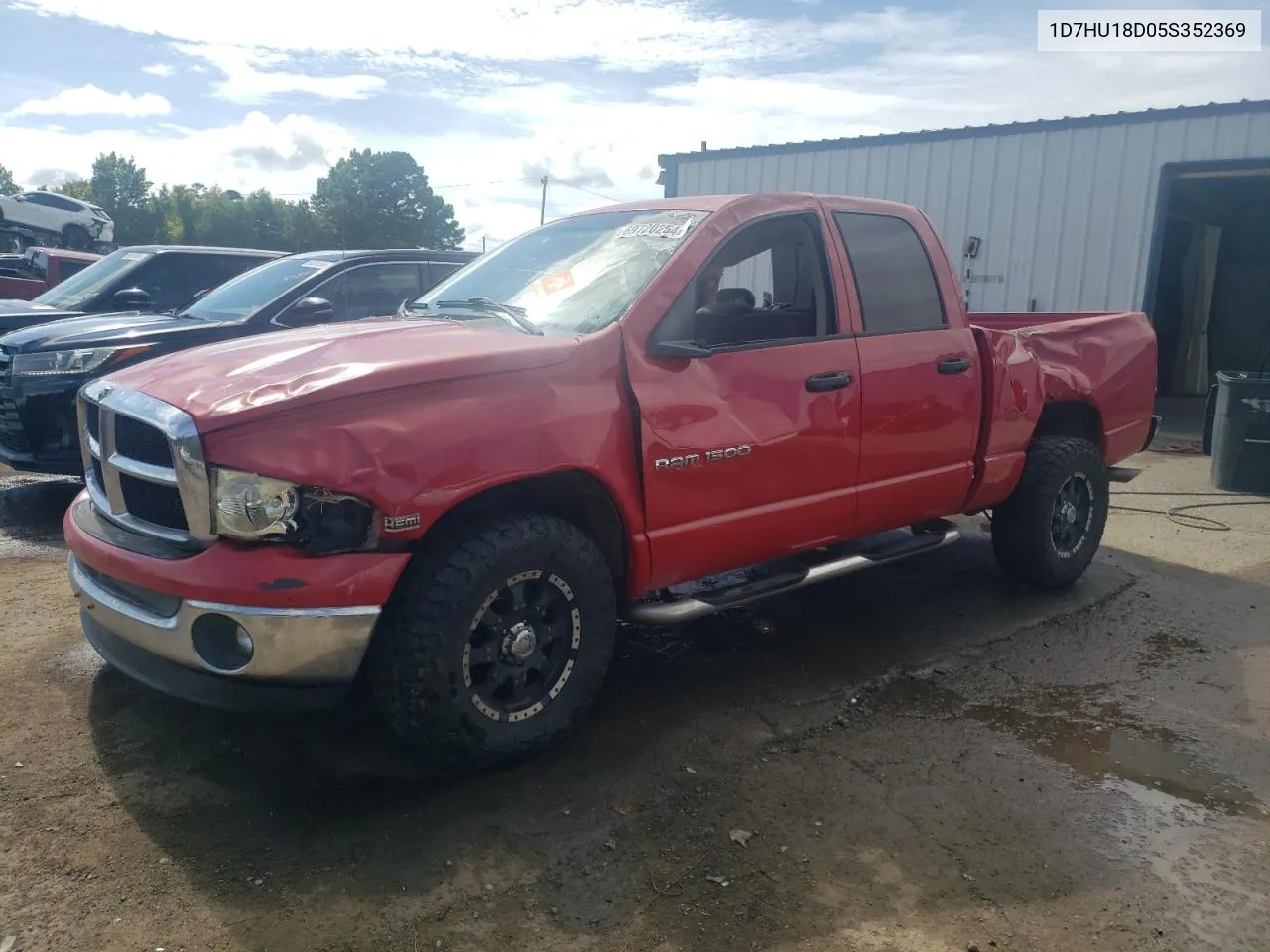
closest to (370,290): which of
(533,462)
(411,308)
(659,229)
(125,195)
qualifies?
(411,308)

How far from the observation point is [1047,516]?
5242 millimetres

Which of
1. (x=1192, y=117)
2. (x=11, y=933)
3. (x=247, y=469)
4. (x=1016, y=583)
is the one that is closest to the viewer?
(x=11, y=933)

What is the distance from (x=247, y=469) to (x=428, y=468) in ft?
1.69

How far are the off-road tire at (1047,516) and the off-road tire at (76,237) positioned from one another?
30.9m

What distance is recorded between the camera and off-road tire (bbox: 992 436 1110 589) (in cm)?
523

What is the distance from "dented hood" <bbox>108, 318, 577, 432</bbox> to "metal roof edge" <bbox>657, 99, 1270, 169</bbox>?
11479 mm

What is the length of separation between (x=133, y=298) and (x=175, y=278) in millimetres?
980

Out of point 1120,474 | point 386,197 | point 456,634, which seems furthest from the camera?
point 386,197

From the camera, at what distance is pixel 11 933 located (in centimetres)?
247

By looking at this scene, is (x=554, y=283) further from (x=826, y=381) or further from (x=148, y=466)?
(x=148, y=466)

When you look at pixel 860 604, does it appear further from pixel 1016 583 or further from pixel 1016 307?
pixel 1016 307

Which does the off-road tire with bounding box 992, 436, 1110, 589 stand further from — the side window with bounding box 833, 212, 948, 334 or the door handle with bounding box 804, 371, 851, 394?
the door handle with bounding box 804, 371, 851, 394

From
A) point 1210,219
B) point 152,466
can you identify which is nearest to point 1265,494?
point 152,466

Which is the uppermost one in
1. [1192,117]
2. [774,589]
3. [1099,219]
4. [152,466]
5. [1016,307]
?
[1192,117]
